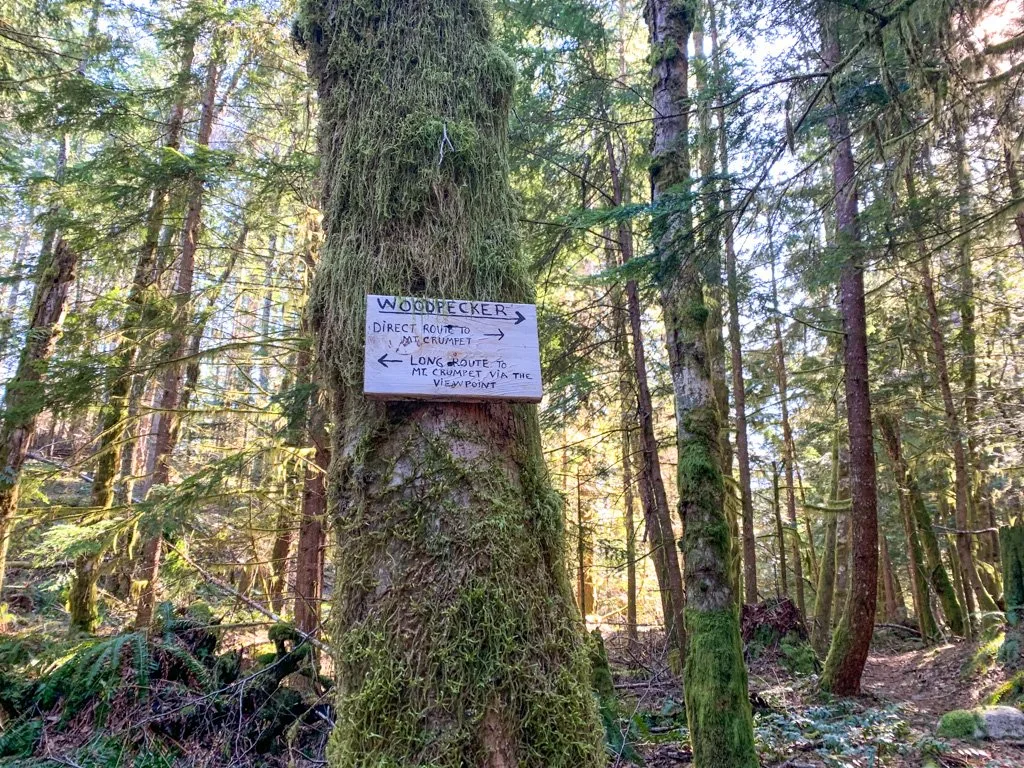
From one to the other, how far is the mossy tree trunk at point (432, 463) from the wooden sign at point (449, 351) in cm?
6

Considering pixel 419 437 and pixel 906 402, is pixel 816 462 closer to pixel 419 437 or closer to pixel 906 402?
pixel 906 402

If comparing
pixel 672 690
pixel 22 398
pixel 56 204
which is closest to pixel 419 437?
pixel 22 398

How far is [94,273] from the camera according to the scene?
22.5 feet

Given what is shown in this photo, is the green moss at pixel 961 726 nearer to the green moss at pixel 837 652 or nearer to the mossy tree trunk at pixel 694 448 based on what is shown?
the green moss at pixel 837 652

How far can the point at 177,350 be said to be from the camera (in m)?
5.71

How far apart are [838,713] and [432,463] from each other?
255 inches

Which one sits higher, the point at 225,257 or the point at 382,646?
the point at 225,257

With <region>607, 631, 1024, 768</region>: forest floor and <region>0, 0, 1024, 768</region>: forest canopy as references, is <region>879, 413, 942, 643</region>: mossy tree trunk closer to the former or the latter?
<region>0, 0, 1024, 768</region>: forest canopy

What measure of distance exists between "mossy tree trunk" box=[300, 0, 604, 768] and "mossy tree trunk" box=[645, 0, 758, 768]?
2100 millimetres

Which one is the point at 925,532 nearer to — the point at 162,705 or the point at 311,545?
the point at 311,545

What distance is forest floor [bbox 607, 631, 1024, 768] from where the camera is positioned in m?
4.54

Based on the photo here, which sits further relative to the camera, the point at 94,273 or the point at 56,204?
the point at 56,204

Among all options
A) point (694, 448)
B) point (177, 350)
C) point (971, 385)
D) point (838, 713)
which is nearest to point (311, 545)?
point (177, 350)

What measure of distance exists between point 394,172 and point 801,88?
3.33m
